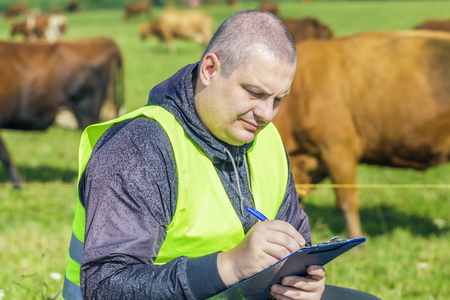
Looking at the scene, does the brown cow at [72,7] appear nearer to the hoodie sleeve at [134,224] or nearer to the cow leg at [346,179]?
the cow leg at [346,179]

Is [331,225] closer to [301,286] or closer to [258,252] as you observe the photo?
[301,286]

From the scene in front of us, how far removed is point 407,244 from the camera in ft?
17.2

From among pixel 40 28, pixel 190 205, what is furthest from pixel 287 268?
pixel 40 28

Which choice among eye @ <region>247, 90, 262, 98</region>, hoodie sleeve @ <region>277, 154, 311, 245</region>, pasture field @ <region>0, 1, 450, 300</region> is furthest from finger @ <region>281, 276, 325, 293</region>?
pasture field @ <region>0, 1, 450, 300</region>

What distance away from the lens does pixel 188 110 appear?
2.02 metres

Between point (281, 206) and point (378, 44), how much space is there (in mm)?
3354

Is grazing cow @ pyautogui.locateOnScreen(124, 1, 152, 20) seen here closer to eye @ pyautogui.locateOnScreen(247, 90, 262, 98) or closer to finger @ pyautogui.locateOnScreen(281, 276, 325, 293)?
eye @ pyautogui.locateOnScreen(247, 90, 262, 98)

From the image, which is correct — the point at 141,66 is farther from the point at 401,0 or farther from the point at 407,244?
the point at 401,0

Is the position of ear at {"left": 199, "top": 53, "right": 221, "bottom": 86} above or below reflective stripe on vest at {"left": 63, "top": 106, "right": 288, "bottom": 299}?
above

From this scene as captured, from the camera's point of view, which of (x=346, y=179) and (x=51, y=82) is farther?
(x=51, y=82)

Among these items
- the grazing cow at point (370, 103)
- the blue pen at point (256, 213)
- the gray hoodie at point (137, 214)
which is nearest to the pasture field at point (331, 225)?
the grazing cow at point (370, 103)

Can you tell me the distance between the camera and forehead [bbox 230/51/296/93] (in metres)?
1.90

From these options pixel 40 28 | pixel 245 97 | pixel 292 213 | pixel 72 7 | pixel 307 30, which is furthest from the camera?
pixel 72 7

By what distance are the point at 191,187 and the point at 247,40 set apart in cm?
46
